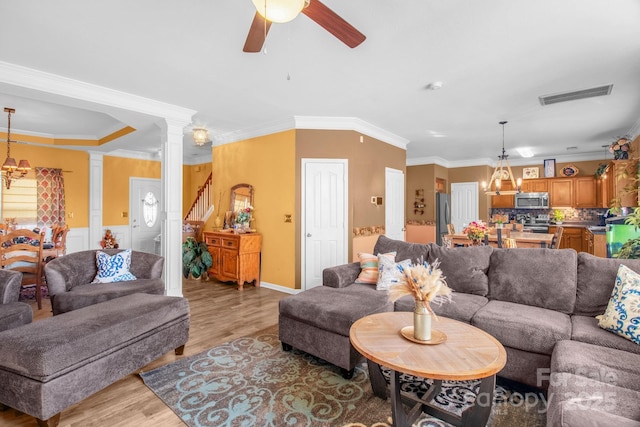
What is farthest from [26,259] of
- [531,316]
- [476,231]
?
[476,231]

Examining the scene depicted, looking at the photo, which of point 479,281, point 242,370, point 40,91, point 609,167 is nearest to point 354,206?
point 479,281

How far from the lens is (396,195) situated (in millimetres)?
6223

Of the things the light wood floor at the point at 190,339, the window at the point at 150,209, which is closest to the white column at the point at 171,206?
the light wood floor at the point at 190,339

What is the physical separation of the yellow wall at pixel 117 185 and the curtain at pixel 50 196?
86cm

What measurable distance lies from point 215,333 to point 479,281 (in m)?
2.70

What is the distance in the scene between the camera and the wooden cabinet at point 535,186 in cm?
841

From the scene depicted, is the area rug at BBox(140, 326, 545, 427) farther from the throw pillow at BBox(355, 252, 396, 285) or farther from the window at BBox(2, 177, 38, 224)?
the window at BBox(2, 177, 38, 224)

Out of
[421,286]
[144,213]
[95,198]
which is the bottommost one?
[421,286]

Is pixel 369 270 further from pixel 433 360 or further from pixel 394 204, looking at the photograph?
pixel 394 204

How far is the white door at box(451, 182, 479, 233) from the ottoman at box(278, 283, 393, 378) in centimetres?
704

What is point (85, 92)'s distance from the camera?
3705mm

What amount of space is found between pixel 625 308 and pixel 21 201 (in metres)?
8.69

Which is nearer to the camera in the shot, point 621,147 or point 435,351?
point 435,351

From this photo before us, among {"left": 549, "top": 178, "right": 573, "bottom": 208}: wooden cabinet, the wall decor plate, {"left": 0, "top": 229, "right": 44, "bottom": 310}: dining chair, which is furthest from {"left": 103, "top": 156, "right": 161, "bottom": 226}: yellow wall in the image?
the wall decor plate
